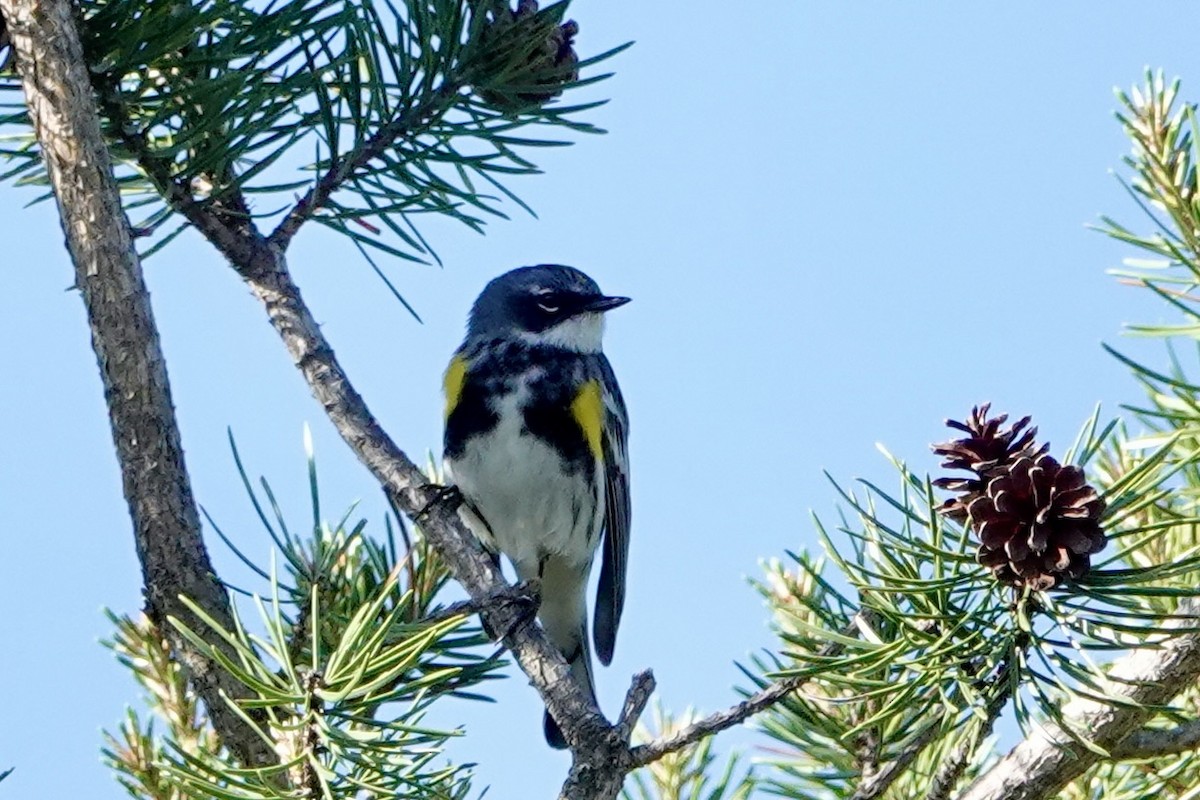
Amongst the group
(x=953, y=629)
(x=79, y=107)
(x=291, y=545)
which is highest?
(x=79, y=107)

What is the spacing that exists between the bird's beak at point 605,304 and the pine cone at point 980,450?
2427mm

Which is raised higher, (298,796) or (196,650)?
(196,650)

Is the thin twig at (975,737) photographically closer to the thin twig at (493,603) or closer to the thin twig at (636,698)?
the thin twig at (636,698)

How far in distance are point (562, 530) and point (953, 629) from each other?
2268mm

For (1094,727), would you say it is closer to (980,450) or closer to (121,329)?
(980,450)

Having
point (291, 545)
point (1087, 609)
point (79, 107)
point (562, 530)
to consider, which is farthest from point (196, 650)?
point (562, 530)

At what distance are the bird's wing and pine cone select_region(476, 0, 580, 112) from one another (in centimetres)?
146

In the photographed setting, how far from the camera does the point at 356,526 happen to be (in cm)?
190

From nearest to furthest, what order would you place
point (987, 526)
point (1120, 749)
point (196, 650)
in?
1. point (987, 526)
2. point (1120, 749)
3. point (196, 650)

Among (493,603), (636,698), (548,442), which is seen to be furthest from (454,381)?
(636,698)

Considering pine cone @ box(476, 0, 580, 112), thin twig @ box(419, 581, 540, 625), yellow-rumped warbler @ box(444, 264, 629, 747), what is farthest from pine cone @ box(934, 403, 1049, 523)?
yellow-rumped warbler @ box(444, 264, 629, 747)

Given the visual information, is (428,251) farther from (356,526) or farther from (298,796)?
(298,796)

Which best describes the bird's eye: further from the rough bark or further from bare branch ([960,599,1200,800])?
bare branch ([960,599,1200,800])

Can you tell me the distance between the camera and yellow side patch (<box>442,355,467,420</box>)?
3.33 metres
